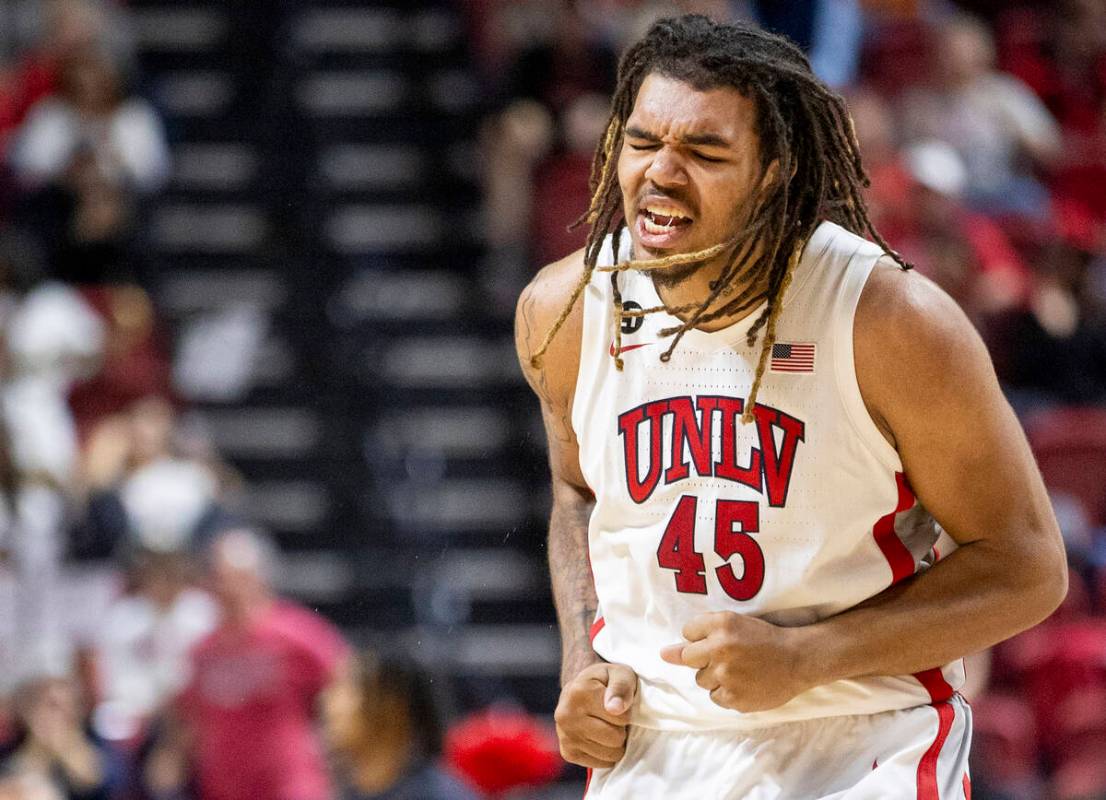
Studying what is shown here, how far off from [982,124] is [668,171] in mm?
5762

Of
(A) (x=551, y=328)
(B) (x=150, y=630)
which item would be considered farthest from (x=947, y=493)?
(B) (x=150, y=630)

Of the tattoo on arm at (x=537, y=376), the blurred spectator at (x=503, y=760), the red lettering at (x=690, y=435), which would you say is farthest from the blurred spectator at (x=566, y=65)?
the red lettering at (x=690, y=435)

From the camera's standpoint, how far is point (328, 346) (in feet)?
29.0

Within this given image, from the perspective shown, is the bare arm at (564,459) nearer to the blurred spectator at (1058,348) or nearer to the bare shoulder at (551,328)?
the bare shoulder at (551,328)

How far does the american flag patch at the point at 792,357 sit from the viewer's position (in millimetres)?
2723

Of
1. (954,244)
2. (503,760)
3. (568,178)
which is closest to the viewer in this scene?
(503,760)

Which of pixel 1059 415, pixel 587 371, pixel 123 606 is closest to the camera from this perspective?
pixel 587 371

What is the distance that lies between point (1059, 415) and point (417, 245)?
3808mm

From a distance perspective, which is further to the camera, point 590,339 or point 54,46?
point 54,46

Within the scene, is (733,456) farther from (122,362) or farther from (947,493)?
(122,362)

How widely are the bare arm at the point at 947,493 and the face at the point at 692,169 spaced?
0.26 metres

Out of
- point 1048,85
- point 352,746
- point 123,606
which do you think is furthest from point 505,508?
point 1048,85

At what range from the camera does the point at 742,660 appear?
259 cm

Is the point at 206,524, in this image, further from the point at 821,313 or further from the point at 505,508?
the point at 821,313
